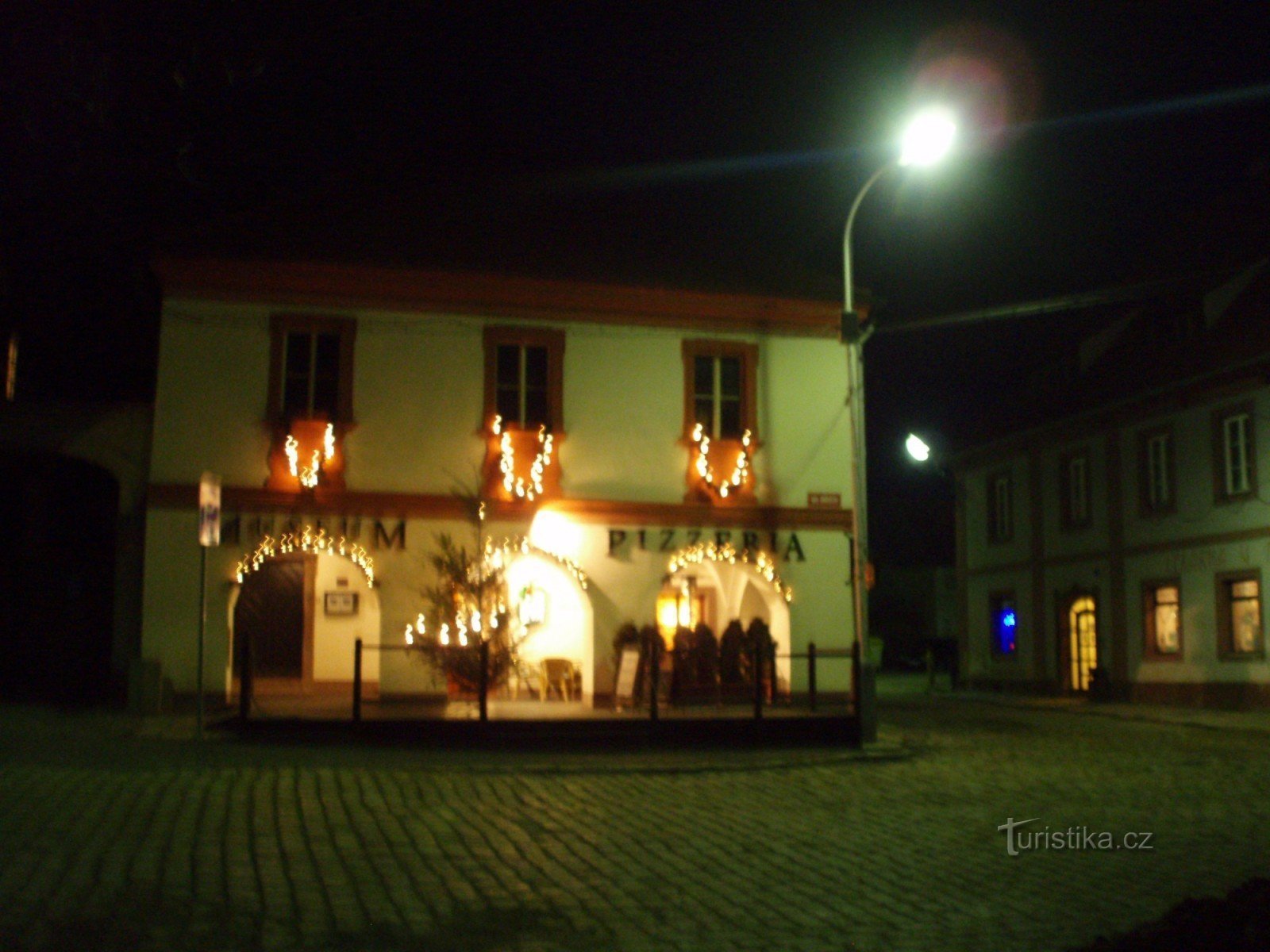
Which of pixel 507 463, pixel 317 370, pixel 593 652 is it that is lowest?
pixel 593 652

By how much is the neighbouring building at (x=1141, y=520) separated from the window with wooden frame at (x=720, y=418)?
35.3 ft

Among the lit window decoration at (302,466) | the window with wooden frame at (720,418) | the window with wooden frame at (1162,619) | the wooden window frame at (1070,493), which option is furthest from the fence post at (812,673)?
the wooden window frame at (1070,493)

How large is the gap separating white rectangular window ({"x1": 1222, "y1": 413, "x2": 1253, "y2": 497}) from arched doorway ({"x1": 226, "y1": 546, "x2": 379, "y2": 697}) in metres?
17.0

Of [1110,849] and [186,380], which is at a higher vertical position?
[186,380]

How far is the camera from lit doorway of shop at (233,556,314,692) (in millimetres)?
23062

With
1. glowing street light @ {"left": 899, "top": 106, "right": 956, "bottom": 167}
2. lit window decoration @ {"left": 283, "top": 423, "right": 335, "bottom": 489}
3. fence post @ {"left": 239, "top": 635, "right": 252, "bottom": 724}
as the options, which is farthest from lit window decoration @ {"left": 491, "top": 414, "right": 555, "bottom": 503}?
glowing street light @ {"left": 899, "top": 106, "right": 956, "bottom": 167}

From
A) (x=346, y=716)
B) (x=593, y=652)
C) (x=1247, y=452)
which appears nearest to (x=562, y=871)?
(x=346, y=716)

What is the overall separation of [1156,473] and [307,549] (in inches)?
748

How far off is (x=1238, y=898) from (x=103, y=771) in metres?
11.2

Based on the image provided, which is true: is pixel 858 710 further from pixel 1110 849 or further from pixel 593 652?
pixel 1110 849

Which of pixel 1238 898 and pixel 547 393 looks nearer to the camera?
pixel 1238 898

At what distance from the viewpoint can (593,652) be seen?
71.9 feet

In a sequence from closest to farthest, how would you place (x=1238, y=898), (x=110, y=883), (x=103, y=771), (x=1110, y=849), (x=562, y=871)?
(x=1238, y=898)
(x=110, y=883)
(x=562, y=871)
(x=1110, y=849)
(x=103, y=771)

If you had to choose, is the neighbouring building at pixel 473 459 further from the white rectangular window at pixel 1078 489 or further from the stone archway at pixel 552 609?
the white rectangular window at pixel 1078 489
